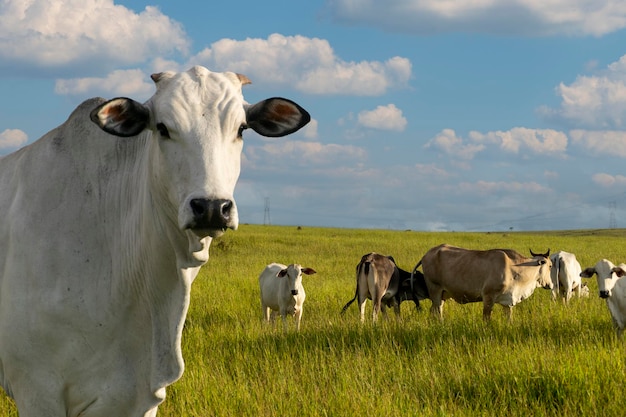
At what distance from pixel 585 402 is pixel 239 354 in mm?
4020

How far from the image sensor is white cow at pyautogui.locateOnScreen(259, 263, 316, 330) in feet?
39.6

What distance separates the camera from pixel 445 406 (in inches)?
243

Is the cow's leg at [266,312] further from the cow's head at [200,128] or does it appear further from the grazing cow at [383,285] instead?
the cow's head at [200,128]

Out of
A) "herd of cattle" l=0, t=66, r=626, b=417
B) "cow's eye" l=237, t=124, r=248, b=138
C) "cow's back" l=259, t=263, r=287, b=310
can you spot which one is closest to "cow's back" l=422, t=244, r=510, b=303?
"cow's back" l=259, t=263, r=287, b=310

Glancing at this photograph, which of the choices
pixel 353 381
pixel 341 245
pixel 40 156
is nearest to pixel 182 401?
pixel 353 381

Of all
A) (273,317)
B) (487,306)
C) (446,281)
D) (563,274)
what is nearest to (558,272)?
(563,274)

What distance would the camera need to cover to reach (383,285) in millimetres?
12352

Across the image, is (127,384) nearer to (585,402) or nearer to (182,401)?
(182,401)

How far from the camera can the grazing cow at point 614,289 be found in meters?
10.1

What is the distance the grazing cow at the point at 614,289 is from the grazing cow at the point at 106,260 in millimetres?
8023

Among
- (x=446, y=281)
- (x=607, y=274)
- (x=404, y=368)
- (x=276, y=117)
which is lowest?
(x=404, y=368)

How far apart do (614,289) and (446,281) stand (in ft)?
9.44

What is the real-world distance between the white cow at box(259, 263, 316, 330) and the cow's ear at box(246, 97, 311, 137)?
8.11 m

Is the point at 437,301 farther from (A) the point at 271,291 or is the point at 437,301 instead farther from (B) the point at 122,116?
(B) the point at 122,116
